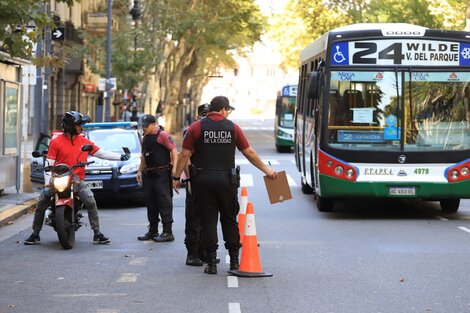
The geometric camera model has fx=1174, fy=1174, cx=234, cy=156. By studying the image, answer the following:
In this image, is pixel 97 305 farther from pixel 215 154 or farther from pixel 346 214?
pixel 346 214

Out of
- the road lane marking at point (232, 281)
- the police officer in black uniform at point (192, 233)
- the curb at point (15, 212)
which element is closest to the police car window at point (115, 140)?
the curb at point (15, 212)

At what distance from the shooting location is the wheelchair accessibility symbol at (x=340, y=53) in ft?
61.7

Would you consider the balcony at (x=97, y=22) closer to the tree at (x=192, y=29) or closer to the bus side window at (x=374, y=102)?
the tree at (x=192, y=29)

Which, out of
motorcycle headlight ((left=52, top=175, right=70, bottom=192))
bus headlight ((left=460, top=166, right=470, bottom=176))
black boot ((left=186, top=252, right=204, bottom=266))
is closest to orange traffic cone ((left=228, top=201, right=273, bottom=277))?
black boot ((left=186, top=252, right=204, bottom=266))

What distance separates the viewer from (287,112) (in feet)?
162

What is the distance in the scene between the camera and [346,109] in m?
18.8

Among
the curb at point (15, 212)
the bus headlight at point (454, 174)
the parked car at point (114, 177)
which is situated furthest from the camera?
the parked car at point (114, 177)

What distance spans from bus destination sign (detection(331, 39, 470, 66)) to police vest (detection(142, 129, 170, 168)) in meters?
4.28

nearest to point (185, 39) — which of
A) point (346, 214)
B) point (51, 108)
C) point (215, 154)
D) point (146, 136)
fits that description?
point (51, 108)

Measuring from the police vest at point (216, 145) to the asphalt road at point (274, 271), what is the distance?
1147mm

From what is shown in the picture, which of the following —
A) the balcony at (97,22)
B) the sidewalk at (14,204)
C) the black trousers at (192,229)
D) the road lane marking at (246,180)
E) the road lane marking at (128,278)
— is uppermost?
the balcony at (97,22)

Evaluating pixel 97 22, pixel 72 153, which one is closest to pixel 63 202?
pixel 72 153

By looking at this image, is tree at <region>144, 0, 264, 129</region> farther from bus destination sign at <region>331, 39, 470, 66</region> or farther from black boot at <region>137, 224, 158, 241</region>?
black boot at <region>137, 224, 158, 241</region>

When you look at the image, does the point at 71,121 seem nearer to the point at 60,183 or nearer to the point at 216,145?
the point at 60,183
